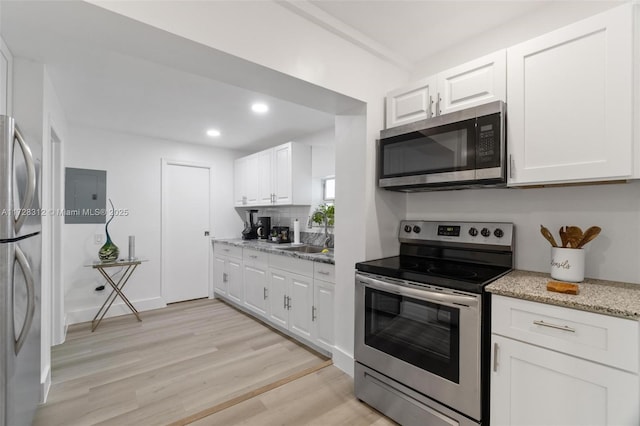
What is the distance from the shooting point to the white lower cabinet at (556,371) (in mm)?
1144

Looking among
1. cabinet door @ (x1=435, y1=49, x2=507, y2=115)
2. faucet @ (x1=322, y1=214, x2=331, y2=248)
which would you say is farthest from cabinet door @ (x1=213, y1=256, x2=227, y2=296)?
cabinet door @ (x1=435, y1=49, x2=507, y2=115)

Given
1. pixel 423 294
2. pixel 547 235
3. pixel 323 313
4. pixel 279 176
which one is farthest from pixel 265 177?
pixel 547 235

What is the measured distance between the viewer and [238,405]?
194cm

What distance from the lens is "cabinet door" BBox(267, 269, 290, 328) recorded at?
3080mm

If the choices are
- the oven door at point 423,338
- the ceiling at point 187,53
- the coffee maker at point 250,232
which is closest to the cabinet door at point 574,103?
the ceiling at point 187,53

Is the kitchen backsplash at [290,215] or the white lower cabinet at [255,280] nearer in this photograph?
the white lower cabinet at [255,280]

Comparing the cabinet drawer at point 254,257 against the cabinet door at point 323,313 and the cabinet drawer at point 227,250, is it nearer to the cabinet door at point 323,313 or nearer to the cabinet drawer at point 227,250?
the cabinet drawer at point 227,250

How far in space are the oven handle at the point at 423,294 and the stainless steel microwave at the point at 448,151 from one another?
667 mm

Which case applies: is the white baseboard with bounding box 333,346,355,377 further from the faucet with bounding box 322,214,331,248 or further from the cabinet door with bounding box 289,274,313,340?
the faucet with bounding box 322,214,331,248

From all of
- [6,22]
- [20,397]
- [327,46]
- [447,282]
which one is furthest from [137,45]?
[447,282]

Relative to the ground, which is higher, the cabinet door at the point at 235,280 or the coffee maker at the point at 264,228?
the coffee maker at the point at 264,228

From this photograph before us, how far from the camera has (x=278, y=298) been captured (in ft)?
10.5

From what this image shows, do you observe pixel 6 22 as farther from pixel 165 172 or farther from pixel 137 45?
pixel 165 172

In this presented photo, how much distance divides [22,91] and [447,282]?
111 inches
